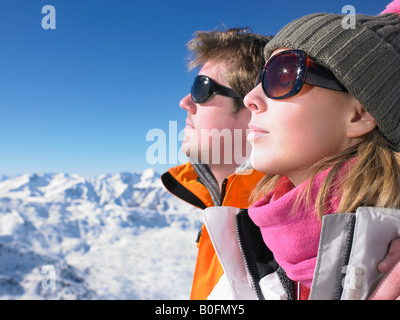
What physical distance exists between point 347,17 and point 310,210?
35.6 inches

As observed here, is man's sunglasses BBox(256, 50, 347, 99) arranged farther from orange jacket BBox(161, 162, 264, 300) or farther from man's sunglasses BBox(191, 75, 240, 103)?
man's sunglasses BBox(191, 75, 240, 103)

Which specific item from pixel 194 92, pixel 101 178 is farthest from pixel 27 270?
pixel 101 178

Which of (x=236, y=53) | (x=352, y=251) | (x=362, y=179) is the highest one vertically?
(x=236, y=53)

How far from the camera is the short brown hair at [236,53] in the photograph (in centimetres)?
246

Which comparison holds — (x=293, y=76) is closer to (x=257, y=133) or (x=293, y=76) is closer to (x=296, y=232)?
(x=257, y=133)

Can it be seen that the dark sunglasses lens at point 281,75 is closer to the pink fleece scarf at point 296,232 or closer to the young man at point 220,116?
the pink fleece scarf at point 296,232

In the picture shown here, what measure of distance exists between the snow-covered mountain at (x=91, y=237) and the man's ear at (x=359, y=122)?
81.8 inches

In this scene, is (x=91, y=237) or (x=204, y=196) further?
(x=91, y=237)

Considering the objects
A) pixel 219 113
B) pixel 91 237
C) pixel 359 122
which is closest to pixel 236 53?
pixel 219 113

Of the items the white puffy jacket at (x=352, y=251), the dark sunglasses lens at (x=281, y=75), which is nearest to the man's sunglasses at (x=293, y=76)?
the dark sunglasses lens at (x=281, y=75)

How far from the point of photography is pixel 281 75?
1.26 m

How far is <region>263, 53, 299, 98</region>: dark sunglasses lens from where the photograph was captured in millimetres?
1227

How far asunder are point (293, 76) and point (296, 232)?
25.8 inches
